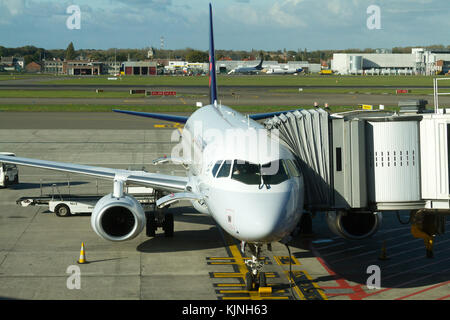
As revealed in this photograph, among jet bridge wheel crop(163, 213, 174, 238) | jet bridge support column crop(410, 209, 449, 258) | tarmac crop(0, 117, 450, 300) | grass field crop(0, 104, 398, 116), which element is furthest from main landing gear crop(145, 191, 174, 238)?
grass field crop(0, 104, 398, 116)

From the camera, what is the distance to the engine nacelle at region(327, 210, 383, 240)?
21312 mm

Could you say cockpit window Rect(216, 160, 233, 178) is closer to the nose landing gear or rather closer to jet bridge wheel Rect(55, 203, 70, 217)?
the nose landing gear

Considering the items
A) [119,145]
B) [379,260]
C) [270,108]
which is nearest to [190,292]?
[379,260]

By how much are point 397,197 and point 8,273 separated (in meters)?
Result: 12.2

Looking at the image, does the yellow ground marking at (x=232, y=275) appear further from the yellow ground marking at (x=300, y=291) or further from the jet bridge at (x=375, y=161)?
the jet bridge at (x=375, y=161)

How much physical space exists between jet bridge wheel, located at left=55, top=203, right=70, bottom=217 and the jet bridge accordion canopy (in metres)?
12.1

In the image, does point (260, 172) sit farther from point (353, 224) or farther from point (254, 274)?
point (353, 224)

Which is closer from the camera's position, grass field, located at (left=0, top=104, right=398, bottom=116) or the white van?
the white van

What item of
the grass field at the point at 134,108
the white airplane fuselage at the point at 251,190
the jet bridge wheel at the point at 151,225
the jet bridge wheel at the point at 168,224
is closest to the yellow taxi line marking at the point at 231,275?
the white airplane fuselage at the point at 251,190

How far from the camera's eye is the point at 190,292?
1747cm

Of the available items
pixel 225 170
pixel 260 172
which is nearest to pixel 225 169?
pixel 225 170

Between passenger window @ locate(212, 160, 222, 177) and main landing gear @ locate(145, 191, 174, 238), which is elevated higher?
passenger window @ locate(212, 160, 222, 177)

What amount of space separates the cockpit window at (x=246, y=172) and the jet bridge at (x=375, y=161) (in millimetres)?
3170

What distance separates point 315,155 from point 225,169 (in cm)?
355
